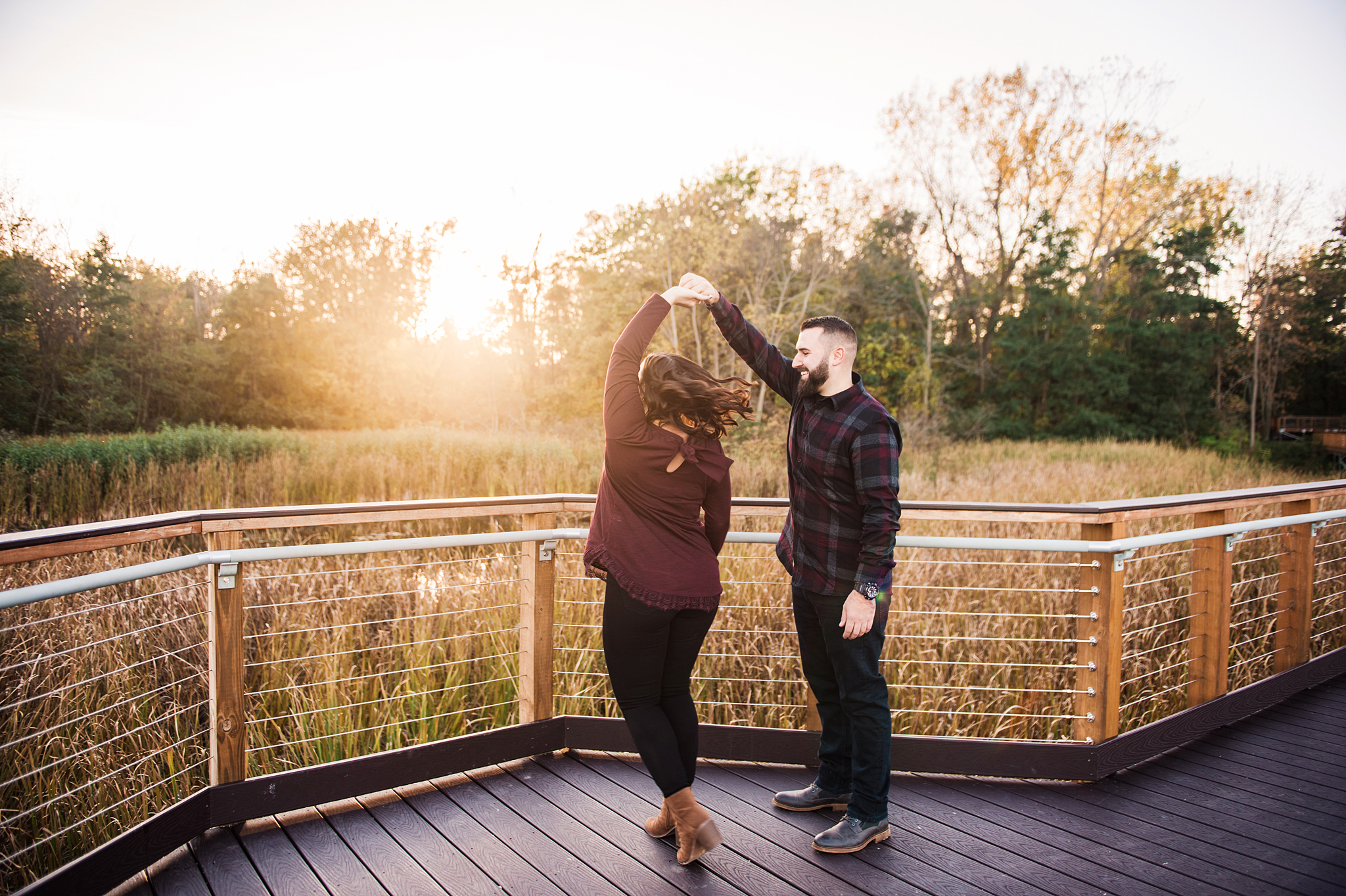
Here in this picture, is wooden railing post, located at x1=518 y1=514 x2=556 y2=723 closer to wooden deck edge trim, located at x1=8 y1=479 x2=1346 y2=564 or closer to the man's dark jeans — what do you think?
wooden deck edge trim, located at x1=8 y1=479 x2=1346 y2=564

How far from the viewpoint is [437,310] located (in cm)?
2383

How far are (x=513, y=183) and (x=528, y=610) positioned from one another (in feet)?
64.3

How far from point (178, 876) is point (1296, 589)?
470cm

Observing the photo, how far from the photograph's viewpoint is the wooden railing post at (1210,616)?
9.32ft

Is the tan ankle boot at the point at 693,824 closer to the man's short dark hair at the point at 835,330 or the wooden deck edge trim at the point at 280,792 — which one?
the wooden deck edge trim at the point at 280,792

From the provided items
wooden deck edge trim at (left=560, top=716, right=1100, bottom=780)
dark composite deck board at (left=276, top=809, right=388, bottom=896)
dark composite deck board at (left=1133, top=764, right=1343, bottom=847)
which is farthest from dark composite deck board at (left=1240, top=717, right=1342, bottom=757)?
dark composite deck board at (left=276, top=809, right=388, bottom=896)

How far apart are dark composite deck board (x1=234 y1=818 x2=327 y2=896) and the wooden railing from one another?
0.06m

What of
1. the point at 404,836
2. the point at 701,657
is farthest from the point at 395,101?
the point at 404,836

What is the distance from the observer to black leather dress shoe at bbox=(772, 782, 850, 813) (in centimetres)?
230

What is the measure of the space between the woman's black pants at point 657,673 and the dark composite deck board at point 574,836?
0.26 meters

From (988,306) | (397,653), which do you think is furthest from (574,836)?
(988,306)

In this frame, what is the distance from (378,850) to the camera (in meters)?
2.02

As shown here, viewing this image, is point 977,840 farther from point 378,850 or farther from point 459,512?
point 459,512

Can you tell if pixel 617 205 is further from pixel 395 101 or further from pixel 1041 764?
pixel 1041 764
